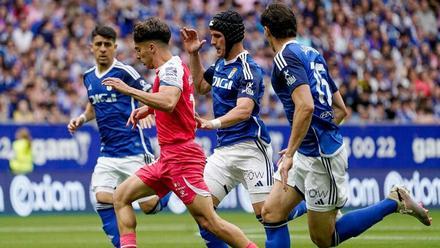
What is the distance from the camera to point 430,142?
2581 centimetres

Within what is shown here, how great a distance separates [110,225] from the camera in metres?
13.3

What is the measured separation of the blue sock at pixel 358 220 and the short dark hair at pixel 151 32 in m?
2.58

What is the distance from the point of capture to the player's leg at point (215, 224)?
11.1 meters

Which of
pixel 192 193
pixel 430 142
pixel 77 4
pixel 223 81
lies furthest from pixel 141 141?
pixel 77 4

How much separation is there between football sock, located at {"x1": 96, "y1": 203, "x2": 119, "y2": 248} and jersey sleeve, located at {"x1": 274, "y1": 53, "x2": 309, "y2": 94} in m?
3.29

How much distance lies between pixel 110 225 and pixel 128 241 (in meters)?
1.99

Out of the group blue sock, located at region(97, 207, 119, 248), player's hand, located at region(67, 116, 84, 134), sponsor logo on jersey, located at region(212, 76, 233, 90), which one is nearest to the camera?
sponsor logo on jersey, located at region(212, 76, 233, 90)

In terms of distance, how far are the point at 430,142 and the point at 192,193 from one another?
50.6 ft

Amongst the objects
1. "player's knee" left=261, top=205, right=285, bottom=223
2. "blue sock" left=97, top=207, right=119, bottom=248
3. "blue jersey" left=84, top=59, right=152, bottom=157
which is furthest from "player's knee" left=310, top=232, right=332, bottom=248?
"blue jersey" left=84, top=59, right=152, bottom=157

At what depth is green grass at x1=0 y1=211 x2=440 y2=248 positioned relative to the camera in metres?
15.7

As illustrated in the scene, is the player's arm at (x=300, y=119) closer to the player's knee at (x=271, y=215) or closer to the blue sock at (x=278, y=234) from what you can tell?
the player's knee at (x=271, y=215)

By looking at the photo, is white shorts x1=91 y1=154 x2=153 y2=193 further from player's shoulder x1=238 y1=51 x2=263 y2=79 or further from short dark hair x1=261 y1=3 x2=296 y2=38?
short dark hair x1=261 y1=3 x2=296 y2=38

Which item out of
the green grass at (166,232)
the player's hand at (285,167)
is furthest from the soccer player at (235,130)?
the green grass at (166,232)

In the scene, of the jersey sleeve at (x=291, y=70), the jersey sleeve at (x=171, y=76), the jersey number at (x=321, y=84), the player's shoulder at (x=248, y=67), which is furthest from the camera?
the player's shoulder at (x=248, y=67)
